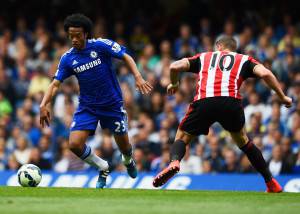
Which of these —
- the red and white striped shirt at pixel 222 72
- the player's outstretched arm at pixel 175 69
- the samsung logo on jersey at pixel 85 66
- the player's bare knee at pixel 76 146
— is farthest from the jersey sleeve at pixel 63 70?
the red and white striped shirt at pixel 222 72

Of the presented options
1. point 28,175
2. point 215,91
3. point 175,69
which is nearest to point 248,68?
point 215,91

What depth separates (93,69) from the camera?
1209cm

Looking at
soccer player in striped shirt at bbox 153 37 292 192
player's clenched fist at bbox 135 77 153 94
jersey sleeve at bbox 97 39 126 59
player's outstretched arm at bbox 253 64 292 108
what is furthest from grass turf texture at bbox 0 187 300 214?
jersey sleeve at bbox 97 39 126 59

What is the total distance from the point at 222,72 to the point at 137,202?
94.5 inches

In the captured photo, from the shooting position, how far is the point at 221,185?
15.3m

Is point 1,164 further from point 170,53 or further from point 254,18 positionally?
point 254,18

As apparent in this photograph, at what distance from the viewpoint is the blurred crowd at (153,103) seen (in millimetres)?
16391

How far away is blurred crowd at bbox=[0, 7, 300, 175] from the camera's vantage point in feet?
53.8

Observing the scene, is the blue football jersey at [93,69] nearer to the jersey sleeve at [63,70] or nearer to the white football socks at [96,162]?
the jersey sleeve at [63,70]

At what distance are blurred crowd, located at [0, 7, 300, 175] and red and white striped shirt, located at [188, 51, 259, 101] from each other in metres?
4.13

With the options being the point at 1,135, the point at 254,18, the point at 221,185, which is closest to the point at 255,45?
the point at 254,18

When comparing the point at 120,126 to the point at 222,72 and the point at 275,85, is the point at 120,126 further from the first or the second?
the point at 275,85

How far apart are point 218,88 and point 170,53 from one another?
8.64 metres

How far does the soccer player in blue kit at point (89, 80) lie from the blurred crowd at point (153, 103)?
13.4 ft
